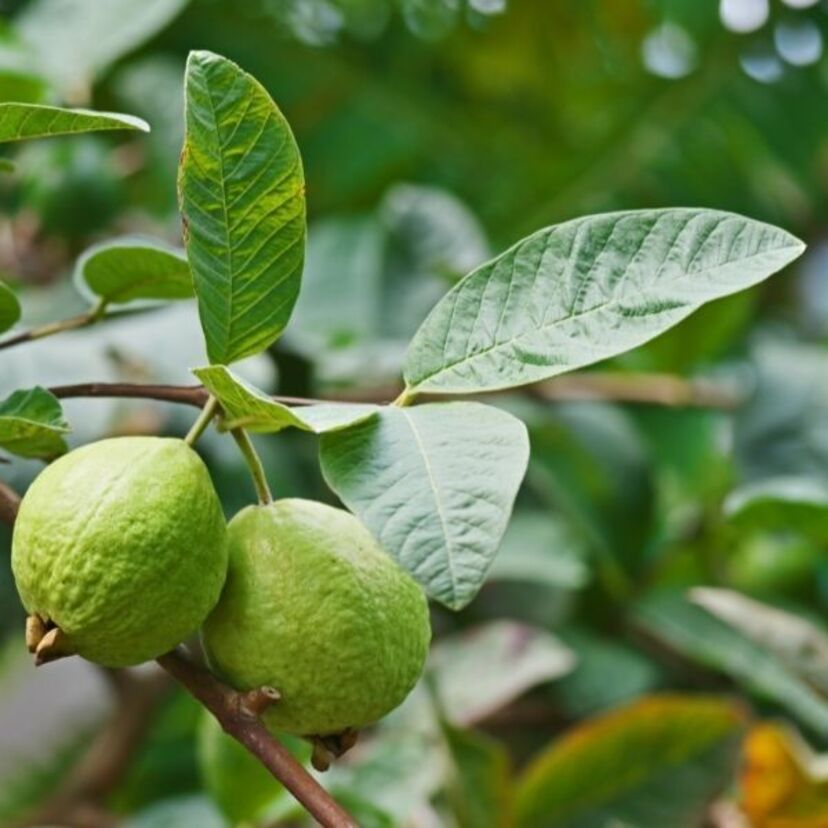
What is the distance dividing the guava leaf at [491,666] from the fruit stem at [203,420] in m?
0.43

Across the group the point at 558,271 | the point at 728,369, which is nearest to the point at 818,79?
the point at 728,369

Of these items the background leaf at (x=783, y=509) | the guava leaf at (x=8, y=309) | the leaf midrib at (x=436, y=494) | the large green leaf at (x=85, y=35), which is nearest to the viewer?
the leaf midrib at (x=436, y=494)

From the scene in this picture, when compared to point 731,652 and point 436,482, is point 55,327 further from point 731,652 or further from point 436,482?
point 731,652

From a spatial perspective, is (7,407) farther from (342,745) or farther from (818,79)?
(818,79)

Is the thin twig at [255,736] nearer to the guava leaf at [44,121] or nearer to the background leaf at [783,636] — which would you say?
the guava leaf at [44,121]

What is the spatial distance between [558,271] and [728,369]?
35.0 inches

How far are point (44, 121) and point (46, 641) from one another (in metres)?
0.15

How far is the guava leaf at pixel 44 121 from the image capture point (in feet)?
1.26

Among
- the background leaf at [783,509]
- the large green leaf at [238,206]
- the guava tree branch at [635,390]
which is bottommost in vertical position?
the guava tree branch at [635,390]

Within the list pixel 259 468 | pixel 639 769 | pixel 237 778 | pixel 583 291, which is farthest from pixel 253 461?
pixel 639 769

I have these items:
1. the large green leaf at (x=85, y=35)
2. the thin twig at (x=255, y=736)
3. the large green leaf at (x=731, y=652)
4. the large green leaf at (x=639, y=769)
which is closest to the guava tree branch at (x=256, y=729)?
the thin twig at (x=255, y=736)

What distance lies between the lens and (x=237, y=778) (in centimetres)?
69

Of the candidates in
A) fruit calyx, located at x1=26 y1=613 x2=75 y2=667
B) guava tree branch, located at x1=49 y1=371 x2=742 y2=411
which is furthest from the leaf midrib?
guava tree branch, located at x1=49 y1=371 x2=742 y2=411

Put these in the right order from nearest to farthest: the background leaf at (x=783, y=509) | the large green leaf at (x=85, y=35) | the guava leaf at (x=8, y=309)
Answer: the guava leaf at (x=8, y=309) < the background leaf at (x=783, y=509) < the large green leaf at (x=85, y=35)
